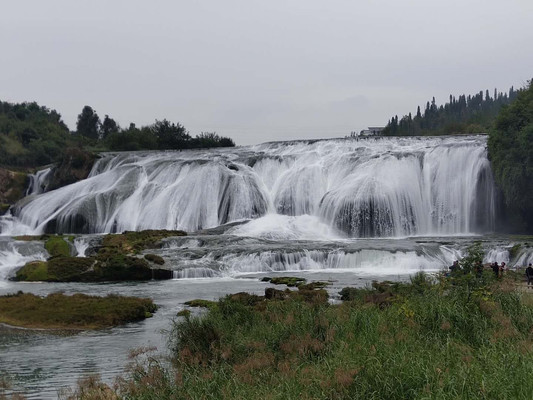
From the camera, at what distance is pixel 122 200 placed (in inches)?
1953

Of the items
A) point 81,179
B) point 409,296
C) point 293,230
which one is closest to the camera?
point 409,296

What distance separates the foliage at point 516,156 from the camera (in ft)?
128

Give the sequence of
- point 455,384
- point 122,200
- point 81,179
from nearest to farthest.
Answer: point 455,384 → point 122,200 → point 81,179

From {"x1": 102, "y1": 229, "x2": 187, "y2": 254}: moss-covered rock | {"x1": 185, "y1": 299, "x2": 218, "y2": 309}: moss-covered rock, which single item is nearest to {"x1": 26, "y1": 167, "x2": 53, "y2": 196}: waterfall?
{"x1": 102, "y1": 229, "x2": 187, "y2": 254}: moss-covered rock

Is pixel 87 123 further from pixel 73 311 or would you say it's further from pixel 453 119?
pixel 73 311

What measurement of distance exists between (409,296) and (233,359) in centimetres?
488

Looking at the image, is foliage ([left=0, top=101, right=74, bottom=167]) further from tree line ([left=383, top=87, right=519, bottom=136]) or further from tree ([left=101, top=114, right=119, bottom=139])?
tree line ([left=383, top=87, right=519, bottom=136])

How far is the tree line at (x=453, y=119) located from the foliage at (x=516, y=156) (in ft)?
8.23

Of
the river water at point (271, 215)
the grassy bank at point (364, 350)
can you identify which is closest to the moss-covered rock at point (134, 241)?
the river water at point (271, 215)

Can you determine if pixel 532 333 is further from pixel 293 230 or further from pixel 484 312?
pixel 293 230

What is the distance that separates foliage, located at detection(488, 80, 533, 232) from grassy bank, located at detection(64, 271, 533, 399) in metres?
27.3

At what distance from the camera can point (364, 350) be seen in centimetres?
1009

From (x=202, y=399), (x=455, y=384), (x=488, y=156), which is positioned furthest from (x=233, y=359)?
(x=488, y=156)

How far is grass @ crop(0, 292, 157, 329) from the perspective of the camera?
1880 cm
